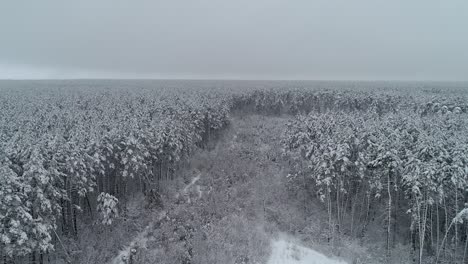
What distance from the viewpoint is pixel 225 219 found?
28047 mm

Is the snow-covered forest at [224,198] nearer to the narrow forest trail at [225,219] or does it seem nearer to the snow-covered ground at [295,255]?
the narrow forest trail at [225,219]

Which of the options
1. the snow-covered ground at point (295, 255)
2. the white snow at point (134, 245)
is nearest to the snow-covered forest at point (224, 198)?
the white snow at point (134, 245)

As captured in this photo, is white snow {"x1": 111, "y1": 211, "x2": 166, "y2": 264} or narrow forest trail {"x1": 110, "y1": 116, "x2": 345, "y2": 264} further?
narrow forest trail {"x1": 110, "y1": 116, "x2": 345, "y2": 264}

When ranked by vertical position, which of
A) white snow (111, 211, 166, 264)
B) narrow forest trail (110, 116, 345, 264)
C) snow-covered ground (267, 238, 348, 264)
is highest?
narrow forest trail (110, 116, 345, 264)

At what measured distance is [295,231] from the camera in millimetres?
26844

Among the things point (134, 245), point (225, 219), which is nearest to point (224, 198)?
point (225, 219)

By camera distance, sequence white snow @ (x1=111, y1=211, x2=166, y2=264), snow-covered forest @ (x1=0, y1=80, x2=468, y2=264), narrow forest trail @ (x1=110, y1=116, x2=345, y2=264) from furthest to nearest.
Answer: narrow forest trail @ (x1=110, y1=116, x2=345, y2=264) → white snow @ (x1=111, y1=211, x2=166, y2=264) → snow-covered forest @ (x1=0, y1=80, x2=468, y2=264)

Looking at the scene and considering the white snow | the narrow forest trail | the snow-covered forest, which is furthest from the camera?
the narrow forest trail

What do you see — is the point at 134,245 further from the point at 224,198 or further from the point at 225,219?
the point at 224,198

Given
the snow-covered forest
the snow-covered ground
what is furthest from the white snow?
the snow-covered ground

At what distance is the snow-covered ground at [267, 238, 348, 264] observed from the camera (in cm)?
2297

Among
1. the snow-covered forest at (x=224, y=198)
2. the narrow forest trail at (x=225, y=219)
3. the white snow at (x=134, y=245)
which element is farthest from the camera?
the narrow forest trail at (x=225, y=219)

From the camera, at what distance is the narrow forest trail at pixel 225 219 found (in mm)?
22880

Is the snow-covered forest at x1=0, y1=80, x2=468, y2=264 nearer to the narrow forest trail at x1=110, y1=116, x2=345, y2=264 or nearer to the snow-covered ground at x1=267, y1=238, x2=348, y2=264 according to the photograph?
the narrow forest trail at x1=110, y1=116, x2=345, y2=264
